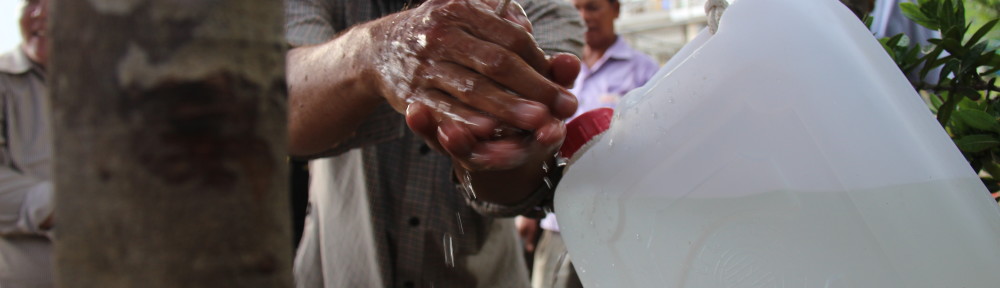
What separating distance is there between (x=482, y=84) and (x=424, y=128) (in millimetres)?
104

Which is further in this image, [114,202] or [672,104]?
[672,104]

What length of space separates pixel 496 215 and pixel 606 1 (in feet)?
8.13

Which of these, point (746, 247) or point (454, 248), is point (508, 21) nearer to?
point (746, 247)

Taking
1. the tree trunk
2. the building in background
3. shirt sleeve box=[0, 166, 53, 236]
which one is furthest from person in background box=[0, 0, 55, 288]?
the building in background

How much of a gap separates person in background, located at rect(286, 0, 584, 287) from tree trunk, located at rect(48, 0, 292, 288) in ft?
1.58

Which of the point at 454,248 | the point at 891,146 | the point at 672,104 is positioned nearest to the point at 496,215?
the point at 454,248

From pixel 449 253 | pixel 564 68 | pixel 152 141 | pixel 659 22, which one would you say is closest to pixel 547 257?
pixel 449 253

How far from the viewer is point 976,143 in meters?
1.17

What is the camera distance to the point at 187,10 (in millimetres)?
438

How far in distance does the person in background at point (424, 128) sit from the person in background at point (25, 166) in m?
1.21

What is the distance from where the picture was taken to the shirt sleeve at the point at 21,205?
2.54 metres

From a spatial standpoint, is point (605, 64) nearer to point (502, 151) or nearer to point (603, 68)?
point (603, 68)

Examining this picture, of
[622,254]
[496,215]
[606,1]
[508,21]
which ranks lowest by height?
[606,1]

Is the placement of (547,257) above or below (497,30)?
below
